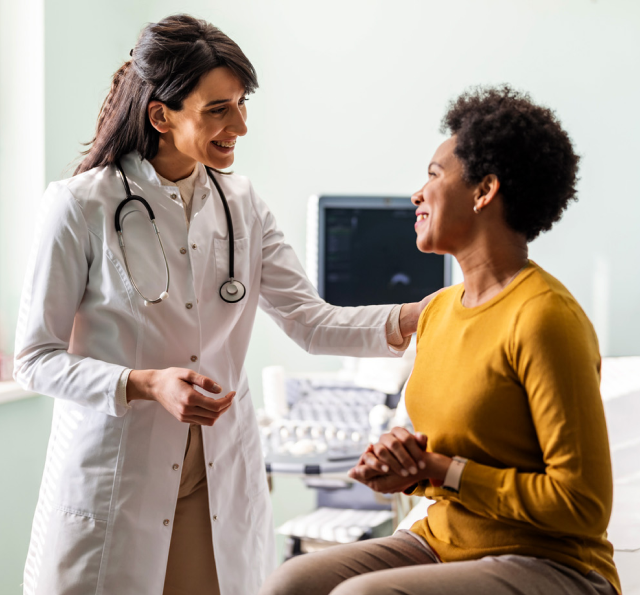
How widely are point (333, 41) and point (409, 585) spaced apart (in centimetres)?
266

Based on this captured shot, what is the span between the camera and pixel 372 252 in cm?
273

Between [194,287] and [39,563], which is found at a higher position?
[194,287]

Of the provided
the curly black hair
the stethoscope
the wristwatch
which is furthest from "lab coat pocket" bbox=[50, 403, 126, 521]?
the curly black hair

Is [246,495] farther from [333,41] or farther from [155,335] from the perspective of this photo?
[333,41]

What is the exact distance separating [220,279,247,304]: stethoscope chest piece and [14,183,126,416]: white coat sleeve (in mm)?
258

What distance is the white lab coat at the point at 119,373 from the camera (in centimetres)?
124

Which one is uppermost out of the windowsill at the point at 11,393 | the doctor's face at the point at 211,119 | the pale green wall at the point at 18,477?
the doctor's face at the point at 211,119

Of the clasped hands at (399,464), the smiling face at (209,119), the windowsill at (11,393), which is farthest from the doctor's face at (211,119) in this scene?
the windowsill at (11,393)

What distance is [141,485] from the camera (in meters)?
1.27

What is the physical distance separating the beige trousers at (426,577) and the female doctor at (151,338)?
0.38 m

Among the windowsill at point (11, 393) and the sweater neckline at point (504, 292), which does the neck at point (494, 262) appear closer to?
the sweater neckline at point (504, 292)

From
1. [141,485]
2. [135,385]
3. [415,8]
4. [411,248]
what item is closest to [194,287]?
[135,385]

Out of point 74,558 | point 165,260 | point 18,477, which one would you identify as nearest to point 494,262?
point 165,260

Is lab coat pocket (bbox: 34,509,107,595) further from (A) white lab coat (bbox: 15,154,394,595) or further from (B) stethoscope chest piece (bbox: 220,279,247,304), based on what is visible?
(B) stethoscope chest piece (bbox: 220,279,247,304)
